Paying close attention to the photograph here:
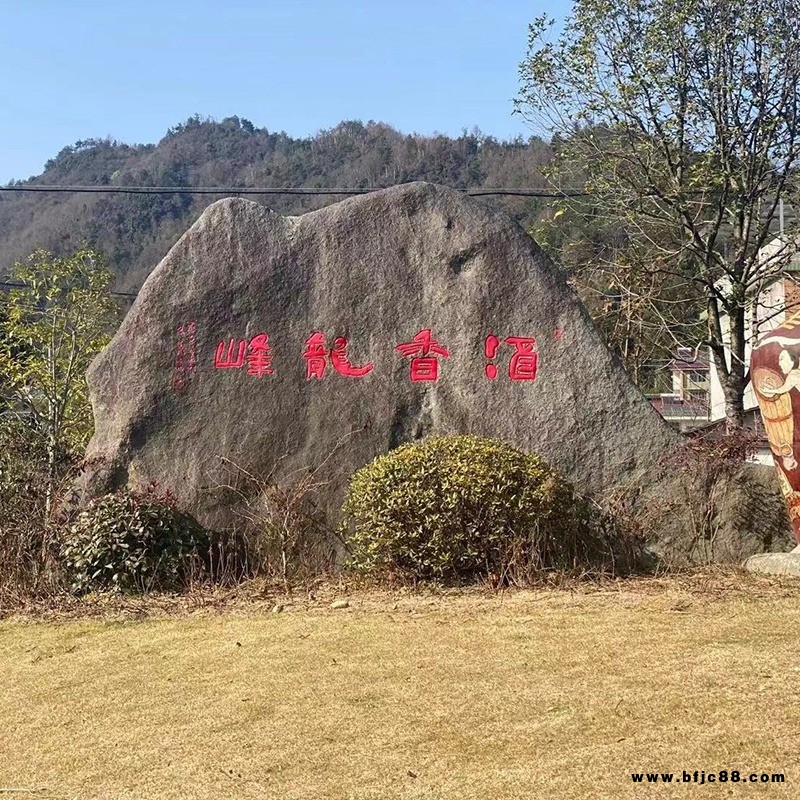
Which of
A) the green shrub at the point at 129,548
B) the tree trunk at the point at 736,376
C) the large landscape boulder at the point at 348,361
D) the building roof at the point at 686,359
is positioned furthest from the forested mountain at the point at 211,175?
the green shrub at the point at 129,548

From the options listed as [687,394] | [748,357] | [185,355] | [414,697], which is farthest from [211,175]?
[414,697]

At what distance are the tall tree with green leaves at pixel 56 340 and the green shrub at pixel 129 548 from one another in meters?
2.48

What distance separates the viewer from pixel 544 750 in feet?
10.7

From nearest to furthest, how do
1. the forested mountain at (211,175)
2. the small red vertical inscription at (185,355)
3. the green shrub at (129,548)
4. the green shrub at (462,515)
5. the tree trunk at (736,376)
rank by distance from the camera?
1. the green shrub at (462,515)
2. the green shrub at (129,548)
3. the small red vertical inscription at (185,355)
4. the tree trunk at (736,376)
5. the forested mountain at (211,175)

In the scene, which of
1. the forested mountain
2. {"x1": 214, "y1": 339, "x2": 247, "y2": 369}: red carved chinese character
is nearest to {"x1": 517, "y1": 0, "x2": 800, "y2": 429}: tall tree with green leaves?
{"x1": 214, "y1": 339, "x2": 247, "y2": 369}: red carved chinese character

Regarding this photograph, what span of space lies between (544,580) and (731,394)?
3600mm

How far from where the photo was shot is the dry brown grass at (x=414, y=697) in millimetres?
3162

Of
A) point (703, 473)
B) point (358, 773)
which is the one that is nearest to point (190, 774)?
point (358, 773)

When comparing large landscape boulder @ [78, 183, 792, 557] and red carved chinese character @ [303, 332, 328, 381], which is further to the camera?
red carved chinese character @ [303, 332, 328, 381]

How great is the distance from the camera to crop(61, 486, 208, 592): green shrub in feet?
20.1

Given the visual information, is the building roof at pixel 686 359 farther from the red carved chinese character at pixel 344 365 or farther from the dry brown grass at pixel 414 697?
the dry brown grass at pixel 414 697

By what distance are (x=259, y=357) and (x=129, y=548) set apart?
5.62 ft

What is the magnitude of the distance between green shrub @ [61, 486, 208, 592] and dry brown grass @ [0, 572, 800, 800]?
0.55m

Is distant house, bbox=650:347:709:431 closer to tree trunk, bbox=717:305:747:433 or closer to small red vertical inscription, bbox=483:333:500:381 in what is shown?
tree trunk, bbox=717:305:747:433
